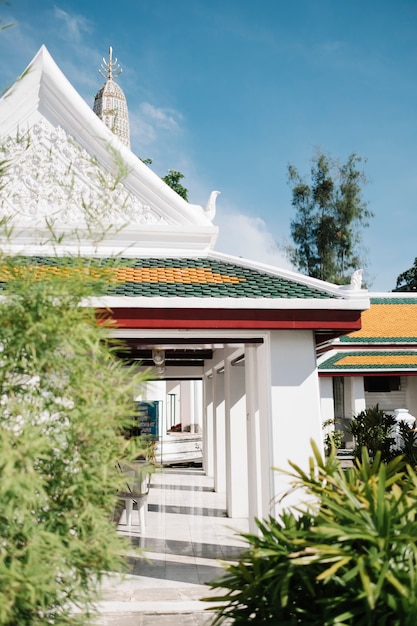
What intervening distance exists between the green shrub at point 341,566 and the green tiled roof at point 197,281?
3157mm

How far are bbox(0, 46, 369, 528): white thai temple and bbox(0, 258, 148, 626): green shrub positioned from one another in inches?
57.6

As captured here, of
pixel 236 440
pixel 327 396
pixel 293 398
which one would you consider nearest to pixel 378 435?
pixel 236 440

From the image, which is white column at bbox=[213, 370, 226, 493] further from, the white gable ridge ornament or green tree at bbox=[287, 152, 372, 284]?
green tree at bbox=[287, 152, 372, 284]

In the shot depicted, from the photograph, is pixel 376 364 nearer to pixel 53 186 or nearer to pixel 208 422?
pixel 208 422

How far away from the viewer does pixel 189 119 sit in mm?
18734

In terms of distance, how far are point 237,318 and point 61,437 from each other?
3.32 m

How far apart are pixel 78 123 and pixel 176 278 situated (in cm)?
304

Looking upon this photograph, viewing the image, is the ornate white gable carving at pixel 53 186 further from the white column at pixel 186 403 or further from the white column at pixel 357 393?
the white column at pixel 186 403

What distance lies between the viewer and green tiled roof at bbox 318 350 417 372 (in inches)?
699

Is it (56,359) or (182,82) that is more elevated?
(182,82)

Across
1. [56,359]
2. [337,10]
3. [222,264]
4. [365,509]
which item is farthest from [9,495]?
[337,10]

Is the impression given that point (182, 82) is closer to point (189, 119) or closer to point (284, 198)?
point (189, 119)

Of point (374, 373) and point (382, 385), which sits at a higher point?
point (374, 373)

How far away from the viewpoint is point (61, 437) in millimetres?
2953
